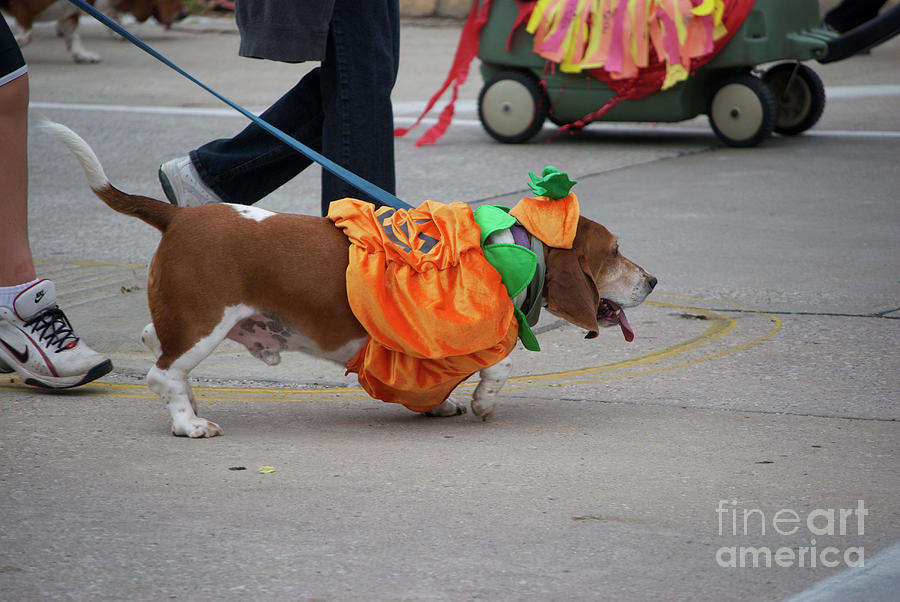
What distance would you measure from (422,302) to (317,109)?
135 centimetres

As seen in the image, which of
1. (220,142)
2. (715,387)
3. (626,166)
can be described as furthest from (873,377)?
(626,166)

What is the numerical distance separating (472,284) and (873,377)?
1.41 metres

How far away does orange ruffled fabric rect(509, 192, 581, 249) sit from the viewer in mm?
3449

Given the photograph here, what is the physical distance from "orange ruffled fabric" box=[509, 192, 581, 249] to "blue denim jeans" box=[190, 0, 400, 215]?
84 cm

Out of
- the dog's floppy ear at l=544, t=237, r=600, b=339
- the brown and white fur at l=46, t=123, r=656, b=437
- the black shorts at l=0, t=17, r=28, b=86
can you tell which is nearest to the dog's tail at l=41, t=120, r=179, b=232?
the brown and white fur at l=46, t=123, r=656, b=437

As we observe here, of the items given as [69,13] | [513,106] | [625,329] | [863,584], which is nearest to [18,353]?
[625,329]

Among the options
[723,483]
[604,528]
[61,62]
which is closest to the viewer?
[604,528]

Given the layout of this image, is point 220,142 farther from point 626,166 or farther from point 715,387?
point 626,166

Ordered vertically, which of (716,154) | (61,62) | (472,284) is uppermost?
(472,284)

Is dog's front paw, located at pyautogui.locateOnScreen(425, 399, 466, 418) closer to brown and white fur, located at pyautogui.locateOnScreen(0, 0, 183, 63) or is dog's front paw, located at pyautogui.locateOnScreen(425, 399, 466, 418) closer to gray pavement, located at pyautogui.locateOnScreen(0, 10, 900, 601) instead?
gray pavement, located at pyautogui.locateOnScreen(0, 10, 900, 601)

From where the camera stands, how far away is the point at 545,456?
10.3 ft

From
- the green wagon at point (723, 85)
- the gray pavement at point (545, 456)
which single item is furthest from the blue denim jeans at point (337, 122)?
the green wagon at point (723, 85)

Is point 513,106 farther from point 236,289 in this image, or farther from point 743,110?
point 236,289

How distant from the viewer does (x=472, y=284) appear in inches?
131
